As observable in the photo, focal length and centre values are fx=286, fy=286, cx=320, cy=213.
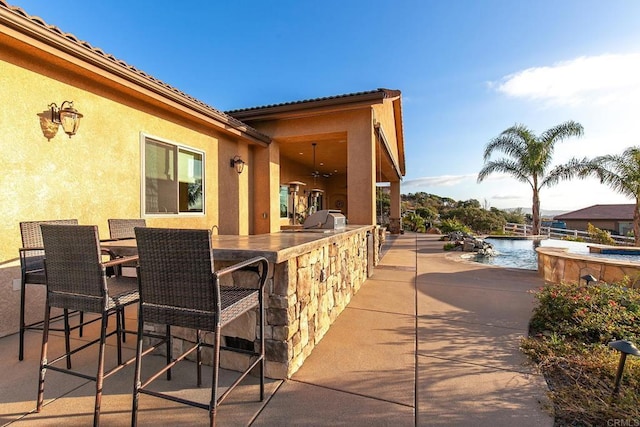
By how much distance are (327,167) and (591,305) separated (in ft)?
37.8

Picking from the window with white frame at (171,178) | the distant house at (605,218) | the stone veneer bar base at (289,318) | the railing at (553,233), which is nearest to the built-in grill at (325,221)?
the stone veneer bar base at (289,318)

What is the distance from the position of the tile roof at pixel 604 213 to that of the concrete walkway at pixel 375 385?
3305 centimetres

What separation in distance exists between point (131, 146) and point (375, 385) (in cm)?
446

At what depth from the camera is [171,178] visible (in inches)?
195

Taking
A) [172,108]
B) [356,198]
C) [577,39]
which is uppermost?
[577,39]

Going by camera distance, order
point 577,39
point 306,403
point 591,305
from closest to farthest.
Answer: point 306,403, point 591,305, point 577,39

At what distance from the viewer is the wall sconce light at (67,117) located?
3318mm

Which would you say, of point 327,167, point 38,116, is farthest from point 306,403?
point 327,167

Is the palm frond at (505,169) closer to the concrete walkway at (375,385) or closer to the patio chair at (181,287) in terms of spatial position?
the concrete walkway at (375,385)

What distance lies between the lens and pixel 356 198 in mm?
6629

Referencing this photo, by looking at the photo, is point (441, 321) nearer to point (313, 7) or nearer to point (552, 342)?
point (552, 342)

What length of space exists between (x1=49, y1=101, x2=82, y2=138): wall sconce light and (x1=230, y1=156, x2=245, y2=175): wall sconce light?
309 centimetres

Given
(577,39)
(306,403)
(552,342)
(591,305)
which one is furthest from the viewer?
(577,39)

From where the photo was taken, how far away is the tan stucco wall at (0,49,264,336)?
9.79 ft
